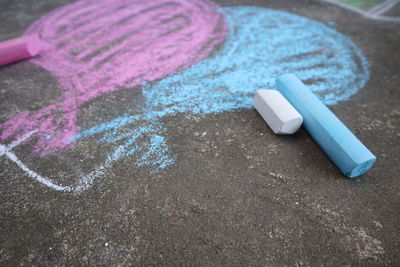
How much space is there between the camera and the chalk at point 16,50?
339cm

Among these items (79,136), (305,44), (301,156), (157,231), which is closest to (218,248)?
(157,231)

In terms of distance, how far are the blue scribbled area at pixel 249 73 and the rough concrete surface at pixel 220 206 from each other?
202 millimetres

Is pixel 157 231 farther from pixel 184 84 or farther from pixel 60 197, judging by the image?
pixel 184 84

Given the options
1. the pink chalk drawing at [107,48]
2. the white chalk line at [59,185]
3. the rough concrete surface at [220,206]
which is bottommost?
the rough concrete surface at [220,206]

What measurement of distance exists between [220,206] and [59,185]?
4.38ft

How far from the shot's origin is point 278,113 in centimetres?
256

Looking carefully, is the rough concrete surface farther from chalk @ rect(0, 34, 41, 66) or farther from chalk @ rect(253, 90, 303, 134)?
chalk @ rect(0, 34, 41, 66)

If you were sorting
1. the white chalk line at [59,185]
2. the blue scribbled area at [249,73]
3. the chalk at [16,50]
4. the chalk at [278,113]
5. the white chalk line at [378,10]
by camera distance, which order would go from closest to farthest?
the white chalk line at [59,185] < the chalk at [278,113] < the blue scribbled area at [249,73] < the chalk at [16,50] < the white chalk line at [378,10]

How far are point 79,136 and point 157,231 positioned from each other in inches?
50.3

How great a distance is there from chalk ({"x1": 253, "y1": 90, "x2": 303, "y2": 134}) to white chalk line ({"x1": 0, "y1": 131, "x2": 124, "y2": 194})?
145 cm

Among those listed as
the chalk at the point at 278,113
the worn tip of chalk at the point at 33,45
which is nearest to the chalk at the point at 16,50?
the worn tip of chalk at the point at 33,45

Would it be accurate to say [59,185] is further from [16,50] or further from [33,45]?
[33,45]

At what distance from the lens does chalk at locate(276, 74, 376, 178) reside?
221 centimetres

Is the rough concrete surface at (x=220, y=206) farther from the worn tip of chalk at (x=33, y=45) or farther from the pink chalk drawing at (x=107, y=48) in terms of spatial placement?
the worn tip of chalk at (x=33, y=45)
